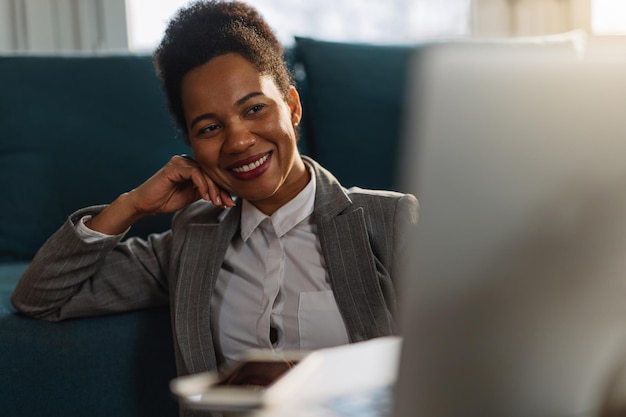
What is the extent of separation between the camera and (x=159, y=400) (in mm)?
1486

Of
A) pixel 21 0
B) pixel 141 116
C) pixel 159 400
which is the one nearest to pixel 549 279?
pixel 159 400

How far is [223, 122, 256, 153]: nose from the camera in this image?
4.41ft

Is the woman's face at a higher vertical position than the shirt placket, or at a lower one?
higher

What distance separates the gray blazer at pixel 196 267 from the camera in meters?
1.33

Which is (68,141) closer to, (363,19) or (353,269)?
(353,269)

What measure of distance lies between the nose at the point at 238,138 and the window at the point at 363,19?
145cm

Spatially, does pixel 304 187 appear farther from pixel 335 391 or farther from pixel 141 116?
pixel 335 391

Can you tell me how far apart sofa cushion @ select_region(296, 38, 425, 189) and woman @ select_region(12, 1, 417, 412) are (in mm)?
545

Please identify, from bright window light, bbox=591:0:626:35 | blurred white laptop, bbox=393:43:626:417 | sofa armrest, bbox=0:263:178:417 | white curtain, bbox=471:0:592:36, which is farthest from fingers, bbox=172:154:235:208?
bright window light, bbox=591:0:626:35

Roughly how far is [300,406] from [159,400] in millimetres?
944

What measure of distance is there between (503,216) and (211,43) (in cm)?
100

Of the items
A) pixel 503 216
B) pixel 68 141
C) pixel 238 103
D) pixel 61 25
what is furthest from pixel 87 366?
pixel 61 25

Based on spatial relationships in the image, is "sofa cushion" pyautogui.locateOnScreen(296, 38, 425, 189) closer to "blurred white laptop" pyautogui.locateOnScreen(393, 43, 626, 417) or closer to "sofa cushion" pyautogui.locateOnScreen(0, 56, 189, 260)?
"sofa cushion" pyautogui.locateOnScreen(0, 56, 189, 260)

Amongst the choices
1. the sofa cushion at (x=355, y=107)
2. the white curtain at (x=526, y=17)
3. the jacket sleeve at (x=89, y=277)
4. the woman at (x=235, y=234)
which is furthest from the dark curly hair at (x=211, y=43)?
the white curtain at (x=526, y=17)
